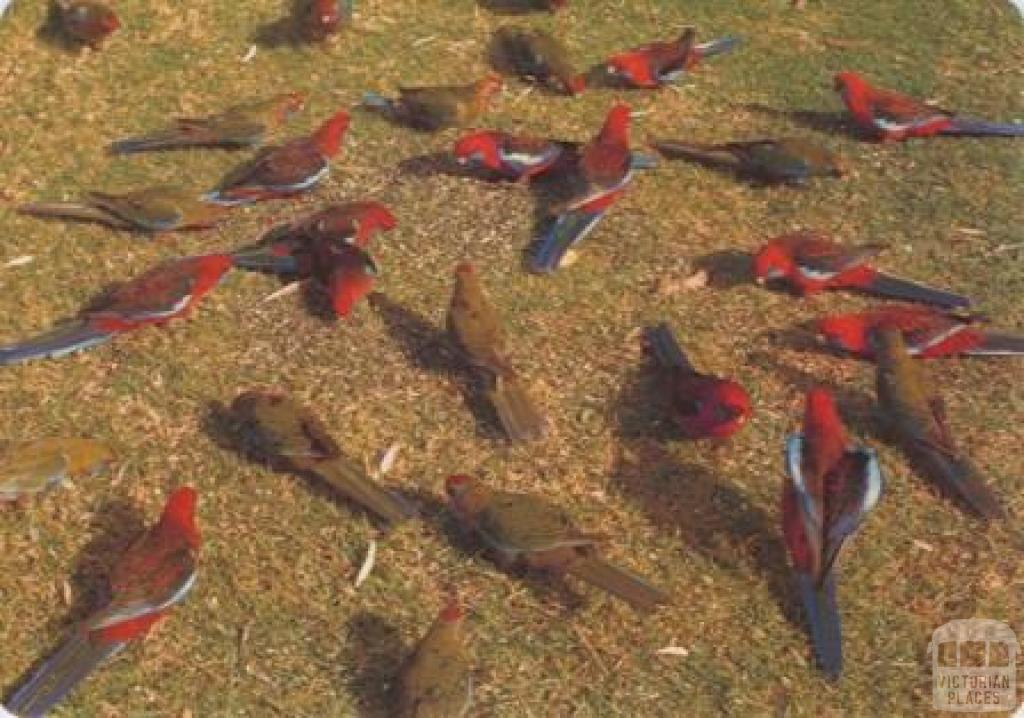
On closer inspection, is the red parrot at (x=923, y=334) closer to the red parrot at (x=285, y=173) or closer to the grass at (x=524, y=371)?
the grass at (x=524, y=371)

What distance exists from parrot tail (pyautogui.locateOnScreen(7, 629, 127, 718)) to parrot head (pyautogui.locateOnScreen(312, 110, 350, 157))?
3.03m

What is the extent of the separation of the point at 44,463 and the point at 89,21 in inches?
138

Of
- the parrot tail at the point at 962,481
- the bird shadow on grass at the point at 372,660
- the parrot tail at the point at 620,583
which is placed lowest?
the parrot tail at the point at 962,481

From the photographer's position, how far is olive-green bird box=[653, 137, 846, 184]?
21.5 feet

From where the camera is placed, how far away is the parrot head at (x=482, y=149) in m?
6.43

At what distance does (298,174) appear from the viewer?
6.36 m

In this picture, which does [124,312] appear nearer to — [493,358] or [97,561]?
[97,561]

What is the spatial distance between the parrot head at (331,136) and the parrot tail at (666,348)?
2.02m

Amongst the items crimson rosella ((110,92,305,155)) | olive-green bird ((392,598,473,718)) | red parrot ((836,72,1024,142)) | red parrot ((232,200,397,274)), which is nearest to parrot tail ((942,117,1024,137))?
red parrot ((836,72,1024,142))

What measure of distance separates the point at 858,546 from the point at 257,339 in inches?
108

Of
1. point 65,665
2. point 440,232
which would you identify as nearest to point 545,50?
point 440,232

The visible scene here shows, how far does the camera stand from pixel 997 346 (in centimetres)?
559

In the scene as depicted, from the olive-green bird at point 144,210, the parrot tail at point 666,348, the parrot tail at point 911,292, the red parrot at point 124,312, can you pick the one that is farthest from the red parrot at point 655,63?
the red parrot at point 124,312

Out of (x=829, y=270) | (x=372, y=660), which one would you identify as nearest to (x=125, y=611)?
(x=372, y=660)
